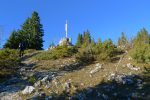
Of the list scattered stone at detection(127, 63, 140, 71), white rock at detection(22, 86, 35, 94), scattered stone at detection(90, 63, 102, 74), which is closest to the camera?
white rock at detection(22, 86, 35, 94)

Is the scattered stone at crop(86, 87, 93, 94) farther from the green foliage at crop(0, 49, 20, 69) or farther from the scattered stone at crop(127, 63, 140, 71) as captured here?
the green foliage at crop(0, 49, 20, 69)

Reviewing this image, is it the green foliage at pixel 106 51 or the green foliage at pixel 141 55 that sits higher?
the green foliage at pixel 106 51

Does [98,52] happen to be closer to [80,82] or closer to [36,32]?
[80,82]

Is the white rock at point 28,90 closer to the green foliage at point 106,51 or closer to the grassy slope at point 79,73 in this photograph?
the grassy slope at point 79,73

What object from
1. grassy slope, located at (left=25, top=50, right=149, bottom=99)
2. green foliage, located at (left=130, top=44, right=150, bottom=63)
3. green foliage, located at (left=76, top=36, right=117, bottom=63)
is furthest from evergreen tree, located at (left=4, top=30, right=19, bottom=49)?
green foliage, located at (left=130, top=44, right=150, bottom=63)

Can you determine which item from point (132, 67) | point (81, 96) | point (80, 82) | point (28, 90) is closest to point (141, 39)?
point (132, 67)

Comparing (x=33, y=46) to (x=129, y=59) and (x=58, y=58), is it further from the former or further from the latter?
(x=129, y=59)

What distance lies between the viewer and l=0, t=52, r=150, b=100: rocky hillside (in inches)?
1058

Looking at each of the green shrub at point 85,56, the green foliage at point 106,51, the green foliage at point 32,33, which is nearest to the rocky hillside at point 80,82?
the green foliage at point 106,51

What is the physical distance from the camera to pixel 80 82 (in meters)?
29.4

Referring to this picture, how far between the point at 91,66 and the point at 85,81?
6.03 m

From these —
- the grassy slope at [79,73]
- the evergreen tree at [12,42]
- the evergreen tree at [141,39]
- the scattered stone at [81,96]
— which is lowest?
the scattered stone at [81,96]

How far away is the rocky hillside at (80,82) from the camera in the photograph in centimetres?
2688

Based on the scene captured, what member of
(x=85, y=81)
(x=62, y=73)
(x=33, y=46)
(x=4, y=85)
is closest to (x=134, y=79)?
(x=85, y=81)
